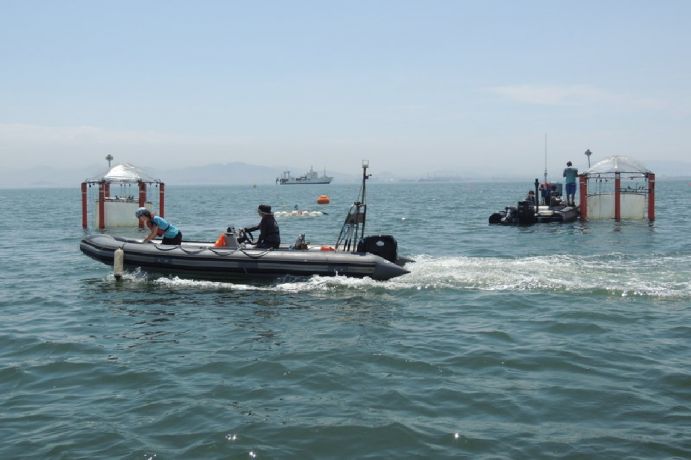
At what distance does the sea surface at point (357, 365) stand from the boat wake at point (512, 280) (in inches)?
2.6

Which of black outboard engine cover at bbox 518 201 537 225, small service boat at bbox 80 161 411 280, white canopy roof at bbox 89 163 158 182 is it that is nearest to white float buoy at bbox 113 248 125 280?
small service boat at bbox 80 161 411 280

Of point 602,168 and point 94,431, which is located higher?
point 602,168

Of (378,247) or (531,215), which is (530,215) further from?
(378,247)

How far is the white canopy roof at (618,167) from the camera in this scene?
1188 inches

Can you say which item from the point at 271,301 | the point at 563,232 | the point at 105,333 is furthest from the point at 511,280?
the point at 563,232

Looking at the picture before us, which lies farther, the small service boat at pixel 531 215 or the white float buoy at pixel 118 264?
the small service boat at pixel 531 215

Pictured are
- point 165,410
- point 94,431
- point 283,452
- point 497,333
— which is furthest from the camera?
point 497,333

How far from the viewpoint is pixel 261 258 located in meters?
14.6

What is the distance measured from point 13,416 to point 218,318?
186 inches

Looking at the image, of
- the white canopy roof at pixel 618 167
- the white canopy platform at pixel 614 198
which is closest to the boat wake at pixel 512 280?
the white canopy roof at pixel 618 167

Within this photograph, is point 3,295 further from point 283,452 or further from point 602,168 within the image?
point 602,168

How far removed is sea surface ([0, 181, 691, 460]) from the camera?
6.68 meters

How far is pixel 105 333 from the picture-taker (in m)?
11.0

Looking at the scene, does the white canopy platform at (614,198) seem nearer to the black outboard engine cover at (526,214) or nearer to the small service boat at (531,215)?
the small service boat at (531,215)
